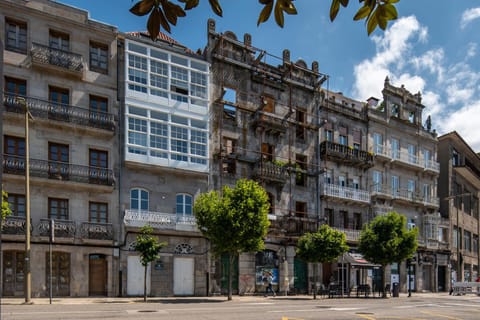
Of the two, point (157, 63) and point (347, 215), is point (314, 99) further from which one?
point (157, 63)

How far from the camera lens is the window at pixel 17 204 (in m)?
25.8

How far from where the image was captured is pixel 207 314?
58.2 feet

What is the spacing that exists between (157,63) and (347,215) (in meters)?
20.8

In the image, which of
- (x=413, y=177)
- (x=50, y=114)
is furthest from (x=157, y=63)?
(x=413, y=177)

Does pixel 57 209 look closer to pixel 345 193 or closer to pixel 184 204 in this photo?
pixel 184 204

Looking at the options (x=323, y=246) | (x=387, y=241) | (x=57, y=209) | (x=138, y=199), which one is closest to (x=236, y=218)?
(x=138, y=199)

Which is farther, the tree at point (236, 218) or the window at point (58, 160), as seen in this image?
the window at point (58, 160)

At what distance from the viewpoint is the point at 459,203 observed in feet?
182

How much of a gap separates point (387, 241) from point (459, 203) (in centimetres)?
2553

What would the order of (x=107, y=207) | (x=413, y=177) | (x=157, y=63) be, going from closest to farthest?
1. (x=107, y=207)
2. (x=157, y=63)
3. (x=413, y=177)

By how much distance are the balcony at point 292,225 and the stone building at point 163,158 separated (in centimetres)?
611

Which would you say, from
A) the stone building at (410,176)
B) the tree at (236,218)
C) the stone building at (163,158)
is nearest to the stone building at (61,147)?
the stone building at (163,158)

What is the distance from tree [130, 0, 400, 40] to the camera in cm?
303

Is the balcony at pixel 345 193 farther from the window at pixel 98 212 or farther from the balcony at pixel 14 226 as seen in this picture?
the balcony at pixel 14 226
